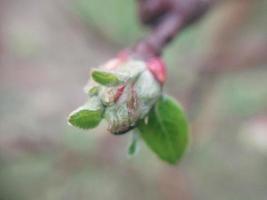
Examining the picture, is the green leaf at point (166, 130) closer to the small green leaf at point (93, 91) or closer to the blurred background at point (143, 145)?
the small green leaf at point (93, 91)

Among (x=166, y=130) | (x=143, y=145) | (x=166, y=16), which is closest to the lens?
(x=166, y=130)

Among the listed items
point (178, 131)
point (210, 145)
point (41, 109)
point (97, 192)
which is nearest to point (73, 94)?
point (41, 109)

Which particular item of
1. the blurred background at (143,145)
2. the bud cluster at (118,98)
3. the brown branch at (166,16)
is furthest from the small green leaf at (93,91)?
the blurred background at (143,145)

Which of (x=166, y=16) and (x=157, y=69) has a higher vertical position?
(x=166, y=16)

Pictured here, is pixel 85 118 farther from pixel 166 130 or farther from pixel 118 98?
pixel 166 130

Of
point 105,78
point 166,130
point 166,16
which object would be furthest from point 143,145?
point 105,78

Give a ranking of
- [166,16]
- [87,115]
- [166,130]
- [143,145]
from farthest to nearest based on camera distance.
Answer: [143,145] → [166,16] → [166,130] → [87,115]

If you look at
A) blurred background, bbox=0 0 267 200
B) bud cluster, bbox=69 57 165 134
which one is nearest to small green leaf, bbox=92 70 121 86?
bud cluster, bbox=69 57 165 134
